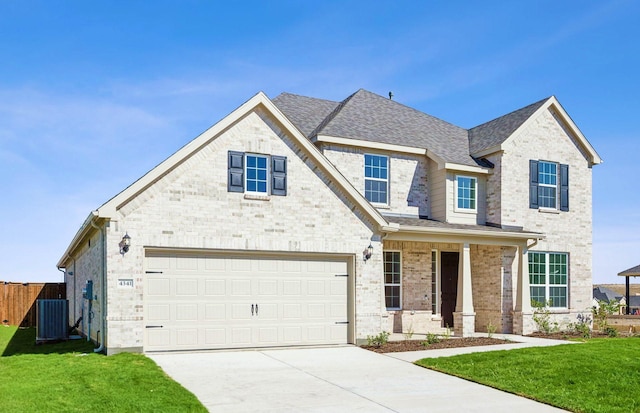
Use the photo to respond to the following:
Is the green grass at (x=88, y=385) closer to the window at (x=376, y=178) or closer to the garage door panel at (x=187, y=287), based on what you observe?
the garage door panel at (x=187, y=287)

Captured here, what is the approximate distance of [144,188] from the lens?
46.5 feet

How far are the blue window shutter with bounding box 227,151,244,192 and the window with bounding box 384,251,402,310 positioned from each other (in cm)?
651

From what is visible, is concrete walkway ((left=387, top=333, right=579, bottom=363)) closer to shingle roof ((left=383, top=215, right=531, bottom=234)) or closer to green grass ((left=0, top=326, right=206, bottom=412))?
shingle roof ((left=383, top=215, right=531, bottom=234))

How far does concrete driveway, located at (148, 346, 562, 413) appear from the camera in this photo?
9688mm

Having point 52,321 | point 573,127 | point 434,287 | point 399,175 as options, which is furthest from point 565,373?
point 52,321

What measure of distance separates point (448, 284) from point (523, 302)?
8.06ft

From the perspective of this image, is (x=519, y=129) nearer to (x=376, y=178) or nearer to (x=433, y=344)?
Answer: (x=376, y=178)

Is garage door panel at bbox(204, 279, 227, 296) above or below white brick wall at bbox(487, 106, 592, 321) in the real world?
below

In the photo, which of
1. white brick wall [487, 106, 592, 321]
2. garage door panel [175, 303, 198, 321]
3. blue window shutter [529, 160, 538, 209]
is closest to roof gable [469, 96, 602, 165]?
white brick wall [487, 106, 592, 321]

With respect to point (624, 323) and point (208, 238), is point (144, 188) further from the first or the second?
point (624, 323)

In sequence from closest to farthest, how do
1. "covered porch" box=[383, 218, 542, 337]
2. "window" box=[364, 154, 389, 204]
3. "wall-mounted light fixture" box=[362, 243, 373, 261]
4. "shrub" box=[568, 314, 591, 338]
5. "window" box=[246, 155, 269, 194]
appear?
"window" box=[246, 155, 269, 194] → "wall-mounted light fixture" box=[362, 243, 373, 261] → "covered porch" box=[383, 218, 542, 337] → "window" box=[364, 154, 389, 204] → "shrub" box=[568, 314, 591, 338]

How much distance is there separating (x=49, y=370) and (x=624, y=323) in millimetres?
21572

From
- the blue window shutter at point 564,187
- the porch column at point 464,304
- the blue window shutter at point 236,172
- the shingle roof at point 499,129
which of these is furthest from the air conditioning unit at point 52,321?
the blue window shutter at point 564,187

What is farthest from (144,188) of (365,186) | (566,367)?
(566,367)
